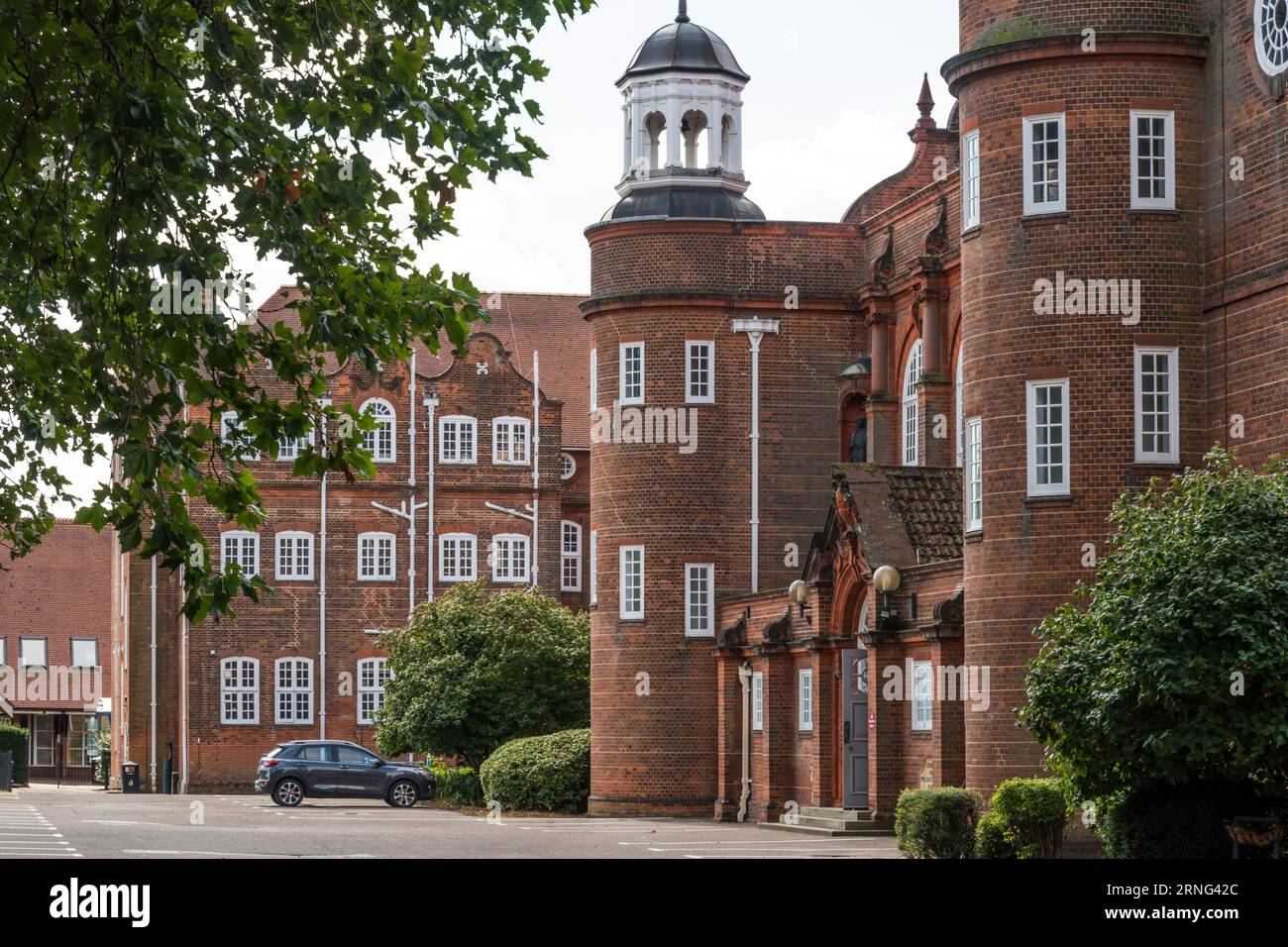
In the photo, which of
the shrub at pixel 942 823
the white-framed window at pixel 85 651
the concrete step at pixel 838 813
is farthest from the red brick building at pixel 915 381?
the white-framed window at pixel 85 651

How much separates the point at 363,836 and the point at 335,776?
15236 mm

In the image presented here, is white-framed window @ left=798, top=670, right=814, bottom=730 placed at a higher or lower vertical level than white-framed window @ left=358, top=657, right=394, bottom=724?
higher

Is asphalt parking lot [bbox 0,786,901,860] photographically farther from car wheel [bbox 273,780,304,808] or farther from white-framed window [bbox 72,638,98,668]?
white-framed window [bbox 72,638,98,668]

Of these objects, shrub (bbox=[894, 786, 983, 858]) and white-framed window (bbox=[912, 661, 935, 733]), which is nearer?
shrub (bbox=[894, 786, 983, 858])

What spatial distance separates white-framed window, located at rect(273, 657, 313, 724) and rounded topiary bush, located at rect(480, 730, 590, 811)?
1964cm

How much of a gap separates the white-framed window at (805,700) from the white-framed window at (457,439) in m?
29.6

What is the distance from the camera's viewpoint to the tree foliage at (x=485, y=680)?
50812 mm

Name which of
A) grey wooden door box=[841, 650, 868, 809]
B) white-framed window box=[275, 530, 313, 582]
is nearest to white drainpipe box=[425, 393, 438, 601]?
white-framed window box=[275, 530, 313, 582]

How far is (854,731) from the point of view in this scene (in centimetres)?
3744

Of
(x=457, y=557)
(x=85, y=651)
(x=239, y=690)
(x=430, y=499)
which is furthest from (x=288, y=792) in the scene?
(x=85, y=651)

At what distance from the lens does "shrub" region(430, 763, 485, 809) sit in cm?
5034

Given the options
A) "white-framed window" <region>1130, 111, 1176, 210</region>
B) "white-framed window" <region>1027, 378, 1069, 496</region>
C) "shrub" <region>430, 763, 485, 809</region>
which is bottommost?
"shrub" <region>430, 763, 485, 809</region>
